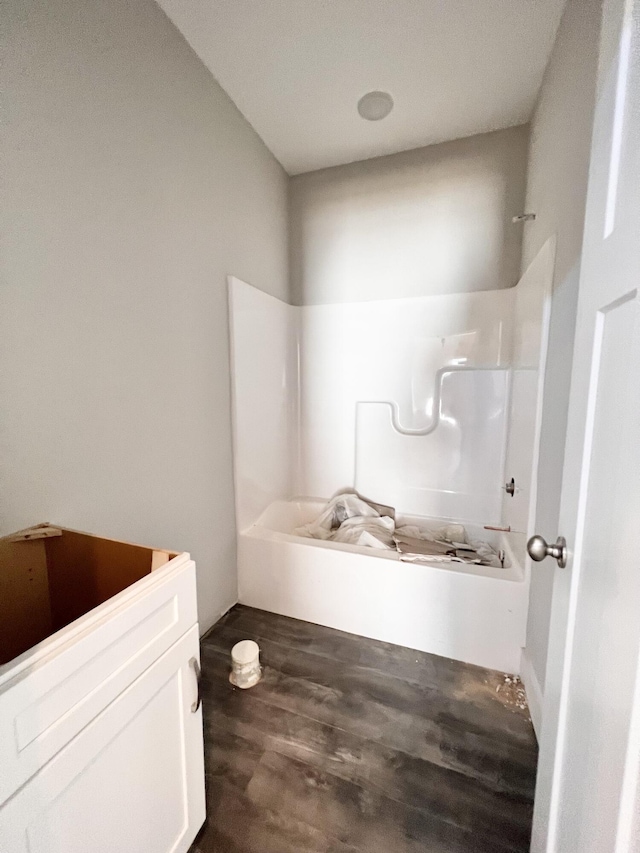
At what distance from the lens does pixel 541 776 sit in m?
0.80

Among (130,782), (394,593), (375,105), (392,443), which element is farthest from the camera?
(392,443)

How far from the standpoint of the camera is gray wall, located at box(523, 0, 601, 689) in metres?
1.09

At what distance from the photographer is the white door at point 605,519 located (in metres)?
0.47

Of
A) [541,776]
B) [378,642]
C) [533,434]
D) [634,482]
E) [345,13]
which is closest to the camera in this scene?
[634,482]

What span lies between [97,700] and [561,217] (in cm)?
186

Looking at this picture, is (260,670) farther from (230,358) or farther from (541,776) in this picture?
(230,358)

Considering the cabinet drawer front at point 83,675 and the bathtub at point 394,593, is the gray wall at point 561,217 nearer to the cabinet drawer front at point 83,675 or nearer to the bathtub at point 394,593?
the bathtub at point 394,593

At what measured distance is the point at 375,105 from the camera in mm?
1785

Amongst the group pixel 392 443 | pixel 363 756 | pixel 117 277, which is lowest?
pixel 363 756

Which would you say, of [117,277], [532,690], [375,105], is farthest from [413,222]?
[532,690]

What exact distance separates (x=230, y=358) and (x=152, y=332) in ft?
1.66

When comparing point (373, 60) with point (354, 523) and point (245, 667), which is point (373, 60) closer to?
point (354, 523)

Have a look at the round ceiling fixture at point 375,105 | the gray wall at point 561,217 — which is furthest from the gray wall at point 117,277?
the gray wall at point 561,217

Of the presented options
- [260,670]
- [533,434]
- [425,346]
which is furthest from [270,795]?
[425,346]
